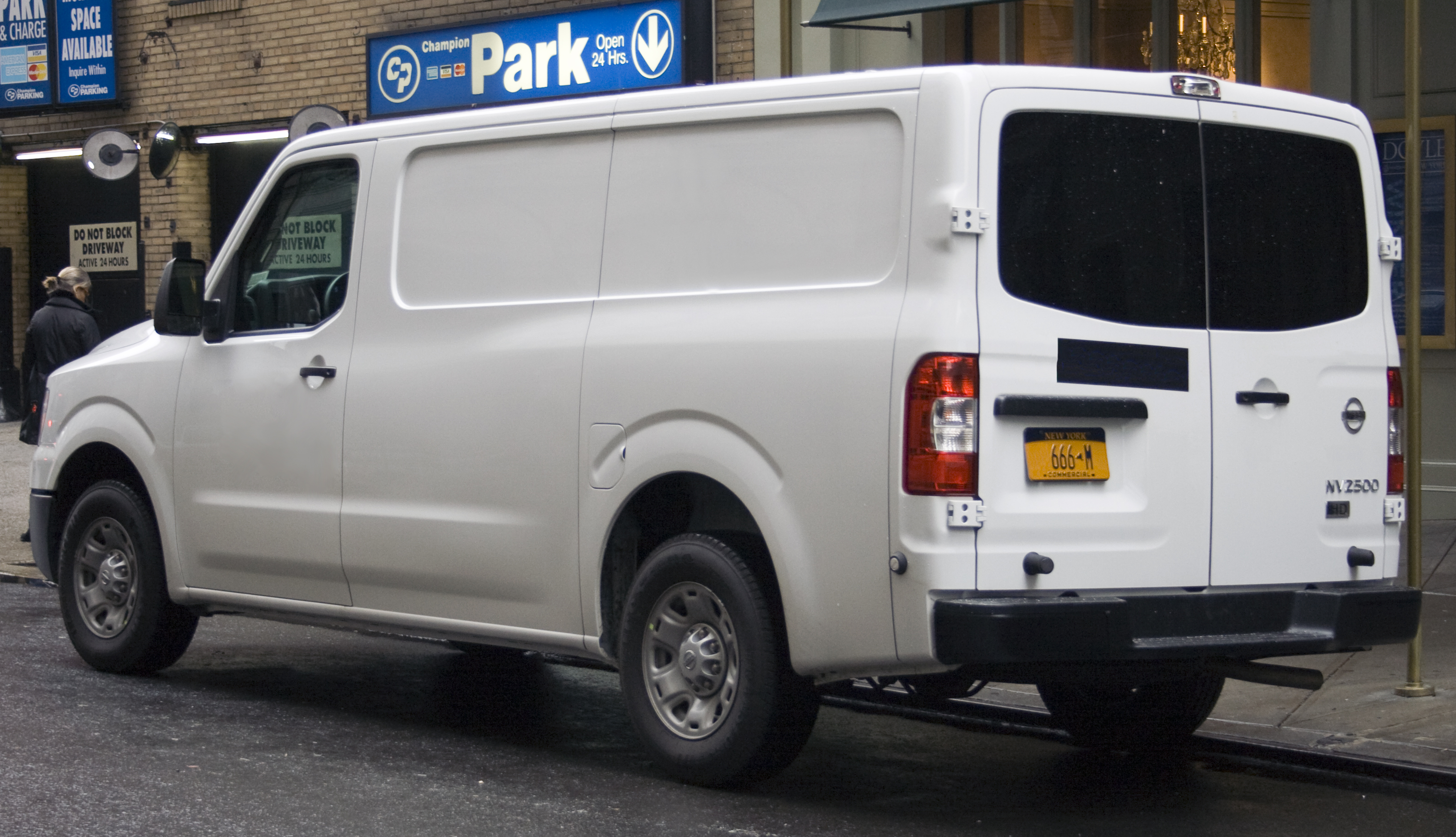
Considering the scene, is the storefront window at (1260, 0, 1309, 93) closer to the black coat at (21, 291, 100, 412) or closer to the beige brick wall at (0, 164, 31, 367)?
the black coat at (21, 291, 100, 412)

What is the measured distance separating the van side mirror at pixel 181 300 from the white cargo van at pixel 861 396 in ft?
2.20

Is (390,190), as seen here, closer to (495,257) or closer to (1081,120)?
(495,257)

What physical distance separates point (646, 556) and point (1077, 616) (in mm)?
1678

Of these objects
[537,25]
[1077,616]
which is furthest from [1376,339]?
[537,25]

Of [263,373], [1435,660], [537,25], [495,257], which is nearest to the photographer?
[495,257]

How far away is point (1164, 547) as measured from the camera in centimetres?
555

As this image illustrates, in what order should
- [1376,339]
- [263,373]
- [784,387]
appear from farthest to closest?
[263,373] → [1376,339] → [784,387]

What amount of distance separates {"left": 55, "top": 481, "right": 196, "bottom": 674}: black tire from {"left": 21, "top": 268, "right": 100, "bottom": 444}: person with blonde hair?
15.9 feet

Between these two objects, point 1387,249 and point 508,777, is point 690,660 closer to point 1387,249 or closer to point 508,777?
point 508,777

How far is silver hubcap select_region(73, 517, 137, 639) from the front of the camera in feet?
26.5

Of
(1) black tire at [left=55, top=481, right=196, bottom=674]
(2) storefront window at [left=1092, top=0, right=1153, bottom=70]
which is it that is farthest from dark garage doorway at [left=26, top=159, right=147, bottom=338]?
(1) black tire at [left=55, top=481, right=196, bottom=674]

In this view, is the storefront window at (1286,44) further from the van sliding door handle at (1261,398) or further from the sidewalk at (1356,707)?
the van sliding door handle at (1261,398)

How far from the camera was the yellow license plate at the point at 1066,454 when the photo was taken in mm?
5359

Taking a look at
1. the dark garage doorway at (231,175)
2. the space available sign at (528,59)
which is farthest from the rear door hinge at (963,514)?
the dark garage doorway at (231,175)
